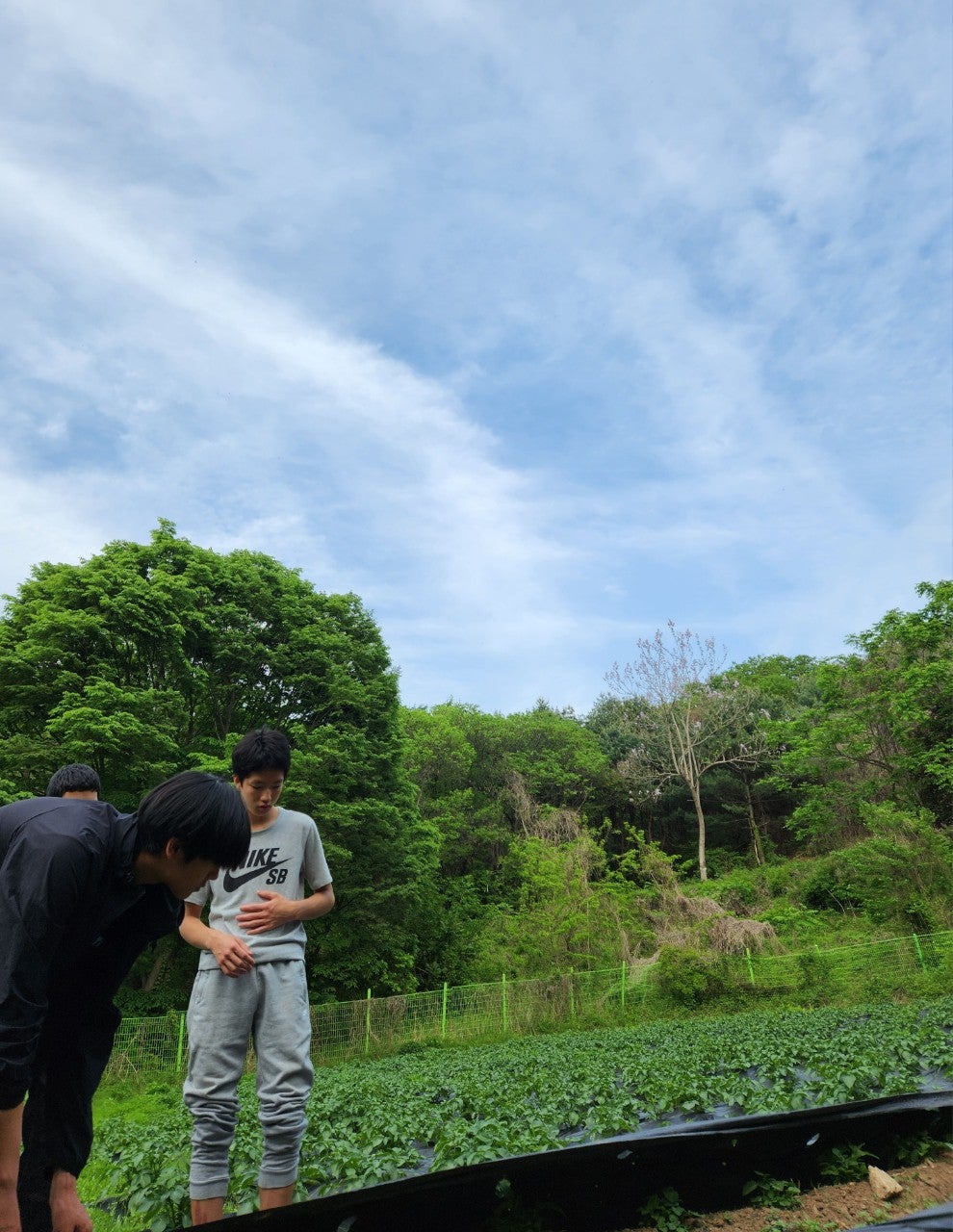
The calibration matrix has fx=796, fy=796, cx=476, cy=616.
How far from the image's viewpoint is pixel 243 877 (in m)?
2.46

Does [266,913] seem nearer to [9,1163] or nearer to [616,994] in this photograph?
[9,1163]

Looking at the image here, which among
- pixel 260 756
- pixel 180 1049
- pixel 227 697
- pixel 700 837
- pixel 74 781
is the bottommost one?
pixel 180 1049

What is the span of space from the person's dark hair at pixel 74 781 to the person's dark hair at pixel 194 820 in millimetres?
2339

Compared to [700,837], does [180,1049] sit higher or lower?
lower

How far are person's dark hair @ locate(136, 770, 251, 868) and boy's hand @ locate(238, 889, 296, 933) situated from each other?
850mm

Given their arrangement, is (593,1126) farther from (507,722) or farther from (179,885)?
(507,722)

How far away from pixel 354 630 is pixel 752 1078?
1711 cm

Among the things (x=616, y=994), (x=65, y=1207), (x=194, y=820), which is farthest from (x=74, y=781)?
(x=616, y=994)

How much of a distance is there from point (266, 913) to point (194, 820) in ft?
3.09

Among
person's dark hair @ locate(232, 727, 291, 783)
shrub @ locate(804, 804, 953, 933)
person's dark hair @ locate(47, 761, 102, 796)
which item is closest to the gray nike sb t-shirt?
person's dark hair @ locate(232, 727, 291, 783)

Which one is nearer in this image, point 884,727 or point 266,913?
point 266,913

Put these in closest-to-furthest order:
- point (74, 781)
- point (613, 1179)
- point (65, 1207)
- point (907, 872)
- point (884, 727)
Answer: point (65, 1207) < point (613, 1179) < point (74, 781) < point (907, 872) < point (884, 727)

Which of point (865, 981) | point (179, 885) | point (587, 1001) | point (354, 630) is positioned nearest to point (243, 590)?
point (354, 630)

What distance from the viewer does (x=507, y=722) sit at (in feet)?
118
